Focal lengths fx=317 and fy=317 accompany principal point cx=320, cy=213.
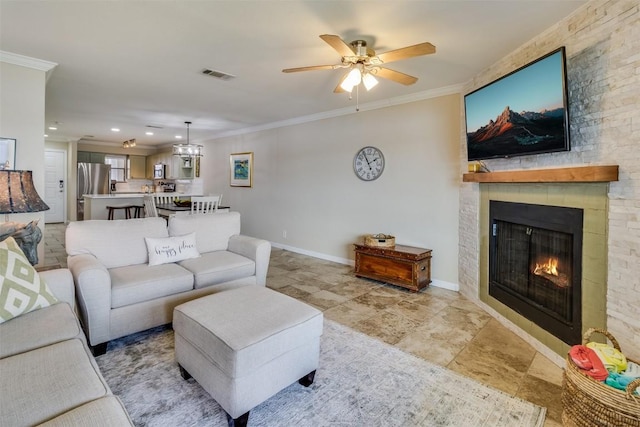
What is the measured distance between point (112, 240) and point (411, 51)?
289 cm

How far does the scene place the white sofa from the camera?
7.48 feet

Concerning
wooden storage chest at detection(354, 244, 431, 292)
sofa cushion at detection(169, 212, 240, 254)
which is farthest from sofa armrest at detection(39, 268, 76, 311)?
wooden storage chest at detection(354, 244, 431, 292)

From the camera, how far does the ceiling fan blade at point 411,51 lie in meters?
2.10

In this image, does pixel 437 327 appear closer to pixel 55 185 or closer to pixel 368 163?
pixel 368 163

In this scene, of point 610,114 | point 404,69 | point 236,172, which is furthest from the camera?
point 236,172

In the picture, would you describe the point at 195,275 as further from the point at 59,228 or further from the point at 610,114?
the point at 59,228

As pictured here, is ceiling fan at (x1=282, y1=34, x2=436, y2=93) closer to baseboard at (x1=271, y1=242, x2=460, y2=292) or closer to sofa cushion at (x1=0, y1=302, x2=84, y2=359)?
sofa cushion at (x1=0, y1=302, x2=84, y2=359)

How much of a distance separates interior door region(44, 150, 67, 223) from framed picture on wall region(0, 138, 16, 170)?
660 centimetres

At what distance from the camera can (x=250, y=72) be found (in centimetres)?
339

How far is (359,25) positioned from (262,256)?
2274 mm

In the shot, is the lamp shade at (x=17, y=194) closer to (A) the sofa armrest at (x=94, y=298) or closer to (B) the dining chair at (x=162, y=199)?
(A) the sofa armrest at (x=94, y=298)

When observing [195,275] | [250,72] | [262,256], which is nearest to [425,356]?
[262,256]

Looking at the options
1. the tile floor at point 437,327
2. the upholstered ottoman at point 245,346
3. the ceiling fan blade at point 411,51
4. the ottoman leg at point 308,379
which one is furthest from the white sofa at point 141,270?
the ceiling fan blade at point 411,51

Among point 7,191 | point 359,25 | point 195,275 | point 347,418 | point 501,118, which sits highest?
point 359,25
